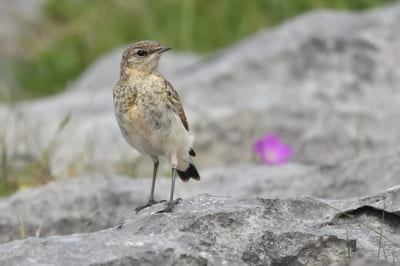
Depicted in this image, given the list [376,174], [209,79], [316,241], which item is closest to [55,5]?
[209,79]

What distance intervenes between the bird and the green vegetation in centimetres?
769

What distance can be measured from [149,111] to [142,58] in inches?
21.1

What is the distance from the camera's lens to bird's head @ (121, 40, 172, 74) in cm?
652

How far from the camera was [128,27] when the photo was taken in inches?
605

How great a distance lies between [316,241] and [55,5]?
43.0 feet

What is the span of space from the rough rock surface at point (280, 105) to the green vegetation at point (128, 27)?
3.01 metres

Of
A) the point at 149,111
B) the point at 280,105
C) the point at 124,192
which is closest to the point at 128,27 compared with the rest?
the point at 280,105

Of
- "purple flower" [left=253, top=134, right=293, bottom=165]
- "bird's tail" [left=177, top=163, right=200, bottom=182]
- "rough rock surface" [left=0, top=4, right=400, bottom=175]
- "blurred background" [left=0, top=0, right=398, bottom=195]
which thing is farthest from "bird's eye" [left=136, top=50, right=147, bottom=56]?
"rough rock surface" [left=0, top=4, right=400, bottom=175]

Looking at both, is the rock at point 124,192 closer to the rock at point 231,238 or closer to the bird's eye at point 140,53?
the bird's eye at point 140,53

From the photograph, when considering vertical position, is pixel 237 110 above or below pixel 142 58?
below

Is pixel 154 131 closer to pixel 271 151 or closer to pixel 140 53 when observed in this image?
pixel 140 53

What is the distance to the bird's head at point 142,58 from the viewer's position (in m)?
6.52

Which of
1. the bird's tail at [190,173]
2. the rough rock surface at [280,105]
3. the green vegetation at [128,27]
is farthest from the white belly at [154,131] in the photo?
the green vegetation at [128,27]

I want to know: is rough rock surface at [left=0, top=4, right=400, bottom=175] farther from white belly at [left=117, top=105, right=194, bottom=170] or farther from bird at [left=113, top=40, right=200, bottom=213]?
white belly at [left=117, top=105, right=194, bottom=170]
